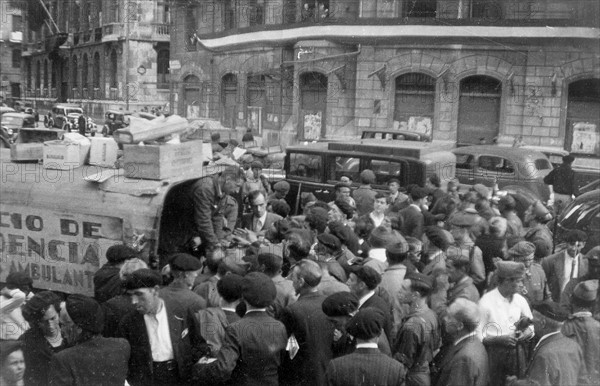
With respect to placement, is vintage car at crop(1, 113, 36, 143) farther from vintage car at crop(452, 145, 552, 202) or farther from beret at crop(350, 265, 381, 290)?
beret at crop(350, 265, 381, 290)

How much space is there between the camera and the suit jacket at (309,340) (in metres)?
4.81

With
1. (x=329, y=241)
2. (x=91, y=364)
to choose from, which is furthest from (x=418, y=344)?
(x=91, y=364)

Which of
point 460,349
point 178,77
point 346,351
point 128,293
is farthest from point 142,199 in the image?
point 178,77

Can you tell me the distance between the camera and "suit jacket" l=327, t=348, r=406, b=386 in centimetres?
400

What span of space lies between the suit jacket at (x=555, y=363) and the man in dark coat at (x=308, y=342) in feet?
4.42

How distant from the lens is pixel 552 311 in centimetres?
460

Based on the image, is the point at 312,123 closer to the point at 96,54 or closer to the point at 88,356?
the point at 96,54

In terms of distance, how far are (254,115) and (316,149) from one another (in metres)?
12.1

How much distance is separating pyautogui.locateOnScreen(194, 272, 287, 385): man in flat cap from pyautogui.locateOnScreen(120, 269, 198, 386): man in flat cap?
1.16 feet

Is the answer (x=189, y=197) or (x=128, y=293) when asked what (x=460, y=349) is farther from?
(x=189, y=197)

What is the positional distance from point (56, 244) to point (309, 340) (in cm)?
346

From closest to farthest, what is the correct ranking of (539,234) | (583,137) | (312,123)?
1. (539,234)
2. (583,137)
3. (312,123)

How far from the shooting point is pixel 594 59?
2017 cm

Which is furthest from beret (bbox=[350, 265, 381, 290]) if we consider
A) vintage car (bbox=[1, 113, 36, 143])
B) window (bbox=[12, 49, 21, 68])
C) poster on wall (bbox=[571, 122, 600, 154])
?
Result: vintage car (bbox=[1, 113, 36, 143])
